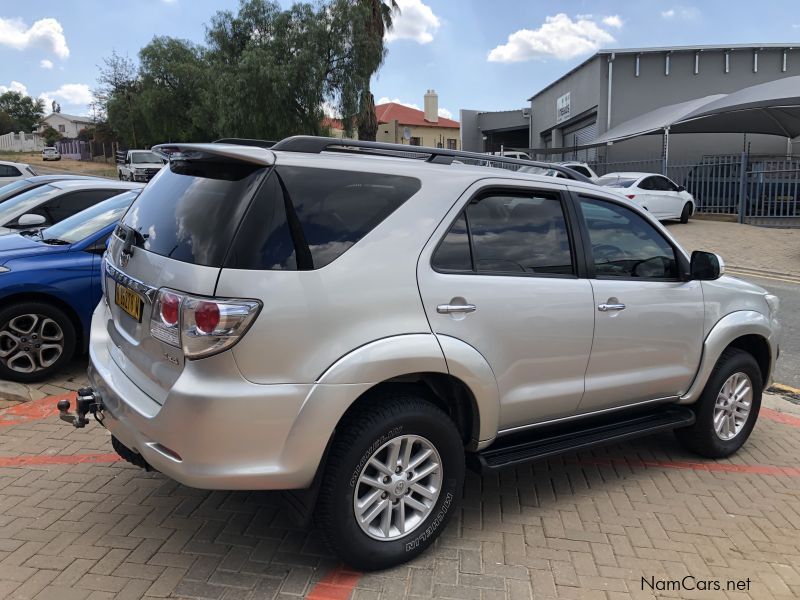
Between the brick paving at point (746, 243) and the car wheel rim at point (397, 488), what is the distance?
11463 millimetres

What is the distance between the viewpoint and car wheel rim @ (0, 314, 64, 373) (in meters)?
5.08

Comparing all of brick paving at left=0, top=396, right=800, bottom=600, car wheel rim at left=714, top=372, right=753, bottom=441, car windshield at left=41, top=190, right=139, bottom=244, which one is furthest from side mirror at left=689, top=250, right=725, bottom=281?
car windshield at left=41, top=190, right=139, bottom=244

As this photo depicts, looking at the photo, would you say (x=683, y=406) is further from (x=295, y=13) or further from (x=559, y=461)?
(x=295, y=13)

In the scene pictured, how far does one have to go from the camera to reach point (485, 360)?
304 cm

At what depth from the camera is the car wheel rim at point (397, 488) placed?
2.82 meters

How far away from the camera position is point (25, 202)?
736 cm

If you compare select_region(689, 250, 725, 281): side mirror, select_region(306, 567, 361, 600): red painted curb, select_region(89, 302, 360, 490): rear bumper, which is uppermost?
select_region(689, 250, 725, 281): side mirror

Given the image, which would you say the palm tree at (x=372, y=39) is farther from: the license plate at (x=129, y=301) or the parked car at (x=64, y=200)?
the license plate at (x=129, y=301)

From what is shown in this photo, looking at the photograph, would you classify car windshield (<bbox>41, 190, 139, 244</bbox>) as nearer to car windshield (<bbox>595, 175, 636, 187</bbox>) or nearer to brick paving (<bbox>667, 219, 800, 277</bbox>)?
brick paving (<bbox>667, 219, 800, 277</bbox>)

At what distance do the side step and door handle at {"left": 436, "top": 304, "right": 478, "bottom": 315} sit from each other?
2.47 feet

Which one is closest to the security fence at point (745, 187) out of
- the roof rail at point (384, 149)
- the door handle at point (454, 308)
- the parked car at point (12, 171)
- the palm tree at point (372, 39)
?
the palm tree at point (372, 39)

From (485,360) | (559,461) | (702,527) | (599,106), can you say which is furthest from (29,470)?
(599,106)

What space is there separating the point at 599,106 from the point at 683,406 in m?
26.1

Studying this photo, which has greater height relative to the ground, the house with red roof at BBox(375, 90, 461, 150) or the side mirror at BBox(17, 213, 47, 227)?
the house with red roof at BBox(375, 90, 461, 150)
